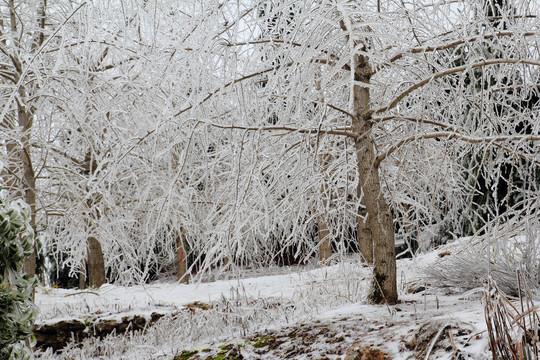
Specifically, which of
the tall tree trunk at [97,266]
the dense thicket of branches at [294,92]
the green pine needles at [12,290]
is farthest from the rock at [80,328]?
the tall tree trunk at [97,266]

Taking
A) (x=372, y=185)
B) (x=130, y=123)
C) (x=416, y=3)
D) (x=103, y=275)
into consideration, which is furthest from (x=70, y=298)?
(x=416, y=3)

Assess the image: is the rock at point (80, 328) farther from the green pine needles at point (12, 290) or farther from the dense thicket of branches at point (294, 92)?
the green pine needles at point (12, 290)

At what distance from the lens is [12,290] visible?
2.73 meters

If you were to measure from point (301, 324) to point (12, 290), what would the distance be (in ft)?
6.83

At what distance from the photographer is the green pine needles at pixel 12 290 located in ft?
8.88

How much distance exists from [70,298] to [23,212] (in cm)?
518

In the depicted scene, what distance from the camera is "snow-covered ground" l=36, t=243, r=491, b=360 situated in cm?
284

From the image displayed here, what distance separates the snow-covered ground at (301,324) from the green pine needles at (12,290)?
3.68 feet

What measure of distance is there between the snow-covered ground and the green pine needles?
112 centimetres

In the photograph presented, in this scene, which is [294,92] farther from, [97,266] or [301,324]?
[97,266]

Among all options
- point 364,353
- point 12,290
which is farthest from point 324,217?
point 12,290

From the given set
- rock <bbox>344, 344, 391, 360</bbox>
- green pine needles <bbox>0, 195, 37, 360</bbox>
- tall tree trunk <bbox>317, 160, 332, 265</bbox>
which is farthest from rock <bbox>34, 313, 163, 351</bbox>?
rock <bbox>344, 344, 391, 360</bbox>

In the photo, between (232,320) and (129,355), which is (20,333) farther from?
(232,320)

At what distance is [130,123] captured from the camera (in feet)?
19.6
